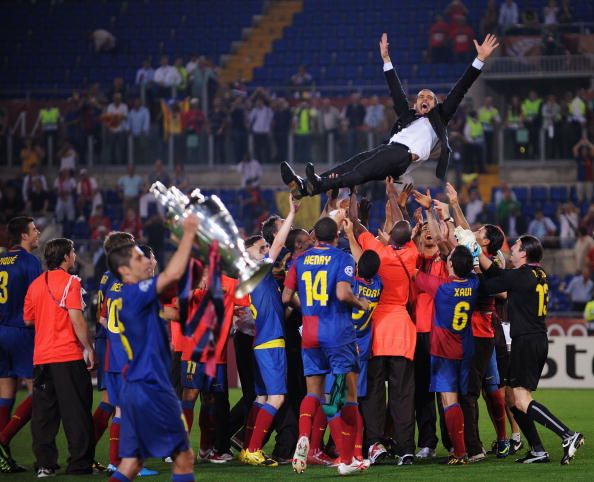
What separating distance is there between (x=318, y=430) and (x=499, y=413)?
1578 millimetres

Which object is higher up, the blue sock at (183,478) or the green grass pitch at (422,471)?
the blue sock at (183,478)

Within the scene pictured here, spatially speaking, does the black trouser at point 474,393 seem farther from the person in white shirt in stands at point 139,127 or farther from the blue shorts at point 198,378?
the person in white shirt in stands at point 139,127

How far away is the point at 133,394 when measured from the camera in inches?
258

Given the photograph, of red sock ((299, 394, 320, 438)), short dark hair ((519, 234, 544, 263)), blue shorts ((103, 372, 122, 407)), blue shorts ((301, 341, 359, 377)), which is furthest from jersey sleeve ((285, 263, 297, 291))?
short dark hair ((519, 234, 544, 263))

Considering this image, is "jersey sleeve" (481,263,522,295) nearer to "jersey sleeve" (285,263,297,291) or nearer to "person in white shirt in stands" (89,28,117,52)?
"jersey sleeve" (285,263,297,291)

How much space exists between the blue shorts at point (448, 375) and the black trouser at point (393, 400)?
0.25 m

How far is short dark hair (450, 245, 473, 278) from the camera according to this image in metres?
8.87

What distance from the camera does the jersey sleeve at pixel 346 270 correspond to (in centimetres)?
855

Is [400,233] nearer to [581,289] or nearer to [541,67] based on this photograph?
[581,289]

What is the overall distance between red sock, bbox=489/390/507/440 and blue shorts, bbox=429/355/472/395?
69 cm

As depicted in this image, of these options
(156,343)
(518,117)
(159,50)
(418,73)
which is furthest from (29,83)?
(156,343)

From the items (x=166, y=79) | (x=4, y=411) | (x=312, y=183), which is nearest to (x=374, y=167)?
(x=312, y=183)

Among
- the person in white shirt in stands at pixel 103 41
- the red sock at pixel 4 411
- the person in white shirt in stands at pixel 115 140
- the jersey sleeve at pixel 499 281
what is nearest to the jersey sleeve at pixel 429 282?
the jersey sleeve at pixel 499 281

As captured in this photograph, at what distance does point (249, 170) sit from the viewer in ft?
69.9
